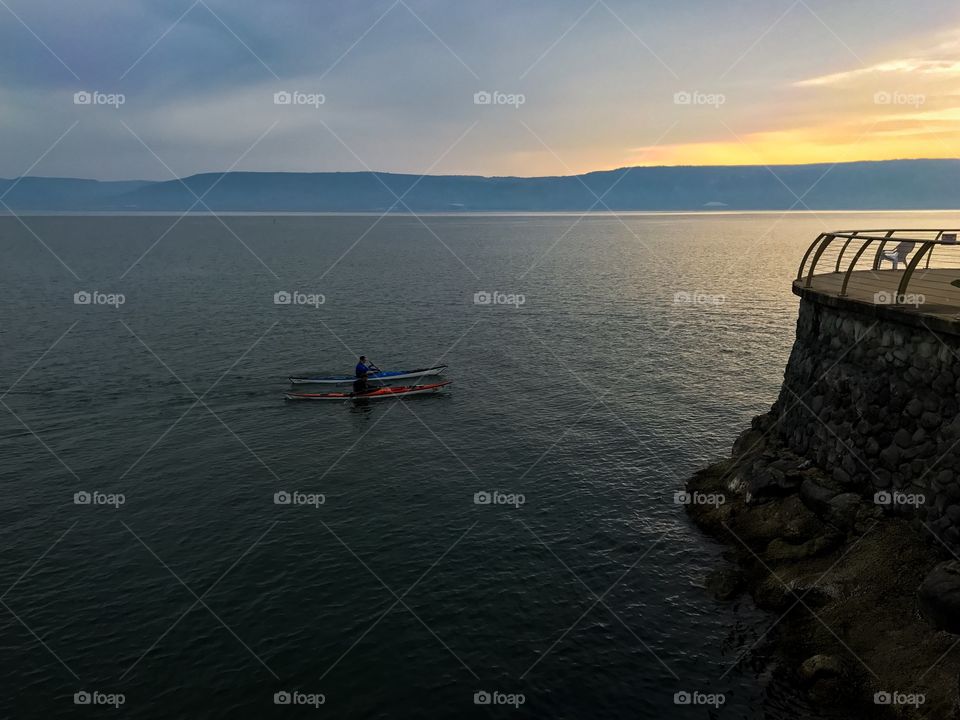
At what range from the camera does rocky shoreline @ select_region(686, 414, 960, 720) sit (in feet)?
50.9

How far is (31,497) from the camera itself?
2783 cm

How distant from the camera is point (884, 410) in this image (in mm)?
20078

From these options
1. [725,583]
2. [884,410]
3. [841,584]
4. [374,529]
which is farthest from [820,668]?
[374,529]

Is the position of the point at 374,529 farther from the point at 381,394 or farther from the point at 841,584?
the point at 381,394

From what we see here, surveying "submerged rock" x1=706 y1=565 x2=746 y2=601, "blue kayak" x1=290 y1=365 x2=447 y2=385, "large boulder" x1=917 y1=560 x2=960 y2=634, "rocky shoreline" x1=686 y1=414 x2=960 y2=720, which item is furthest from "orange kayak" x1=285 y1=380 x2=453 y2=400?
"large boulder" x1=917 y1=560 x2=960 y2=634

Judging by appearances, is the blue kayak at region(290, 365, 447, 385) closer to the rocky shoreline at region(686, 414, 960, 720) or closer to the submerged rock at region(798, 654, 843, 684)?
the rocky shoreline at region(686, 414, 960, 720)

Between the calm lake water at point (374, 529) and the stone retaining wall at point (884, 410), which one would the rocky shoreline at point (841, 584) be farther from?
the calm lake water at point (374, 529)

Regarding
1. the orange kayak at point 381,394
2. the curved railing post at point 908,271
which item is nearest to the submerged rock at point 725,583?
the curved railing post at point 908,271

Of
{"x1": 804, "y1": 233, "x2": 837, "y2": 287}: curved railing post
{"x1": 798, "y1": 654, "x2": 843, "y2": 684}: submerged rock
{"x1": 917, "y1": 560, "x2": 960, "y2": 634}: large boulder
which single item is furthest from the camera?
{"x1": 804, "y1": 233, "x2": 837, "y2": 287}: curved railing post

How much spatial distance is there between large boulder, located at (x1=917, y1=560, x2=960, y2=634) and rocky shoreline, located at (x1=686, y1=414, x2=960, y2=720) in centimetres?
3

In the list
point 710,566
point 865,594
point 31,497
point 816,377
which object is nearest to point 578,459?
point 710,566

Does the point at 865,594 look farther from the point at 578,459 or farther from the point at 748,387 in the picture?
the point at 748,387

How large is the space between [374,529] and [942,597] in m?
18.8

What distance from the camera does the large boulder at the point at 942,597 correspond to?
15352 mm
